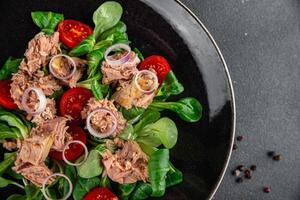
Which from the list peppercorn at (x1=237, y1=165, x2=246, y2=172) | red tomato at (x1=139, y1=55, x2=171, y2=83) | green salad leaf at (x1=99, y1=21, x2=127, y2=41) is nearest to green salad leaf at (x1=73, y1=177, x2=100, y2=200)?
red tomato at (x1=139, y1=55, x2=171, y2=83)

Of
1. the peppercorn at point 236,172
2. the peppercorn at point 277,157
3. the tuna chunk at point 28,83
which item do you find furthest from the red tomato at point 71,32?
the peppercorn at point 277,157

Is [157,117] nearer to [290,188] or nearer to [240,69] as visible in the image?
[240,69]

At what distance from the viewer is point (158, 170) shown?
2367mm

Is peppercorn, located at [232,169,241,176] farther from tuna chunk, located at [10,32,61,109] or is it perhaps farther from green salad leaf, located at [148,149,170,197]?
tuna chunk, located at [10,32,61,109]

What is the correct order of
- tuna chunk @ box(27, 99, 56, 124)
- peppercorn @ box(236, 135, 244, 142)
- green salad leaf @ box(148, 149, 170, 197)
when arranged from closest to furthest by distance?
green salad leaf @ box(148, 149, 170, 197) → tuna chunk @ box(27, 99, 56, 124) → peppercorn @ box(236, 135, 244, 142)

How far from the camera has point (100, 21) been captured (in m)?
2.54

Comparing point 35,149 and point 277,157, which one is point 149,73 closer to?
point 35,149

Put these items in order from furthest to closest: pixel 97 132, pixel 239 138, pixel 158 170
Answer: pixel 239 138 → pixel 97 132 → pixel 158 170

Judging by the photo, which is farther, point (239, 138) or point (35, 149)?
point (239, 138)

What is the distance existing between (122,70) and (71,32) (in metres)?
0.35

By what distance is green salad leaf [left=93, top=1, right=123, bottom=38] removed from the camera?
8.30 feet

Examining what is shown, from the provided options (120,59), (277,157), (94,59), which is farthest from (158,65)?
(277,157)

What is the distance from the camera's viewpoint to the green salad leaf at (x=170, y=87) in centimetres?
253

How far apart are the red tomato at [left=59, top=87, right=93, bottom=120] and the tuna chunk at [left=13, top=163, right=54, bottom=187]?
12.0 inches
